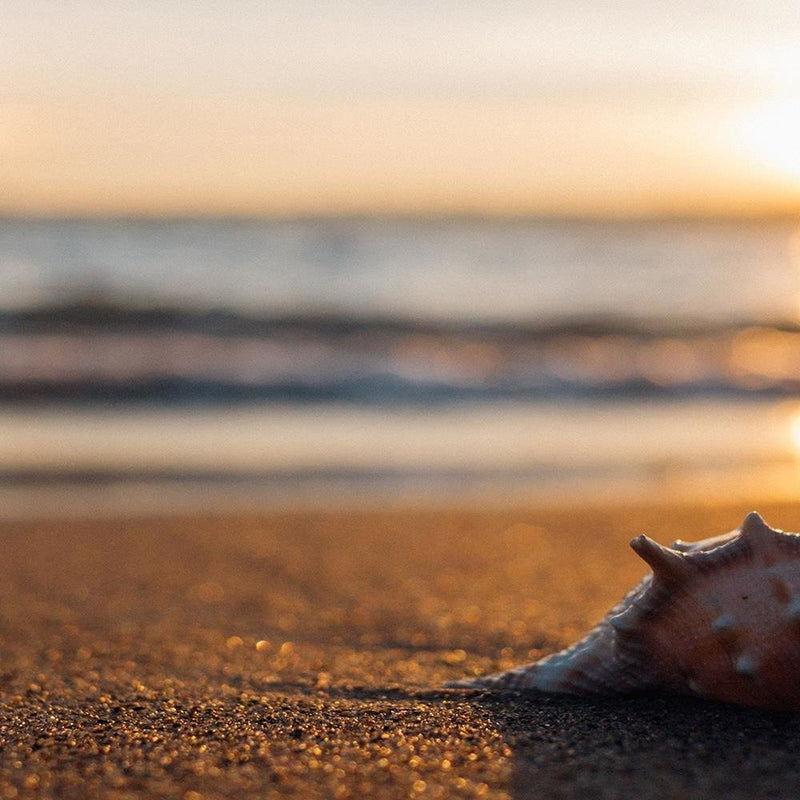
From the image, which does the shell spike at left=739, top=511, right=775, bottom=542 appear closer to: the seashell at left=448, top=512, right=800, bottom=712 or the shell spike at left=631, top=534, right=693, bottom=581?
the seashell at left=448, top=512, right=800, bottom=712

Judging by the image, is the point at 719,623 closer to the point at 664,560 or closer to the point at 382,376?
the point at 664,560

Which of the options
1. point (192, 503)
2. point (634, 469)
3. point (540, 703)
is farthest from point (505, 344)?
point (540, 703)

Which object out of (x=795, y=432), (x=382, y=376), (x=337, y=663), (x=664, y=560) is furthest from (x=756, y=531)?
(x=382, y=376)

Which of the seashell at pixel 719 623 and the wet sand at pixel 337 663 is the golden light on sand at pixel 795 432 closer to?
the wet sand at pixel 337 663

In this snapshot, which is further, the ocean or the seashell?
the ocean

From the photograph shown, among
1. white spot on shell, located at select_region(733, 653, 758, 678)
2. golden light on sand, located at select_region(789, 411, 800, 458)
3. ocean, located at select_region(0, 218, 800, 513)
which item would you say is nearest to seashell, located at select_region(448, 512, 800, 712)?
white spot on shell, located at select_region(733, 653, 758, 678)

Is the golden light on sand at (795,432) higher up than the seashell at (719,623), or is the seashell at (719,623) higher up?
the golden light on sand at (795,432)

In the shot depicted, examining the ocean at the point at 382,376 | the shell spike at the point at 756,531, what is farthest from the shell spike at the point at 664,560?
the ocean at the point at 382,376

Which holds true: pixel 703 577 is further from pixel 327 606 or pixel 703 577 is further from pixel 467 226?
pixel 467 226
